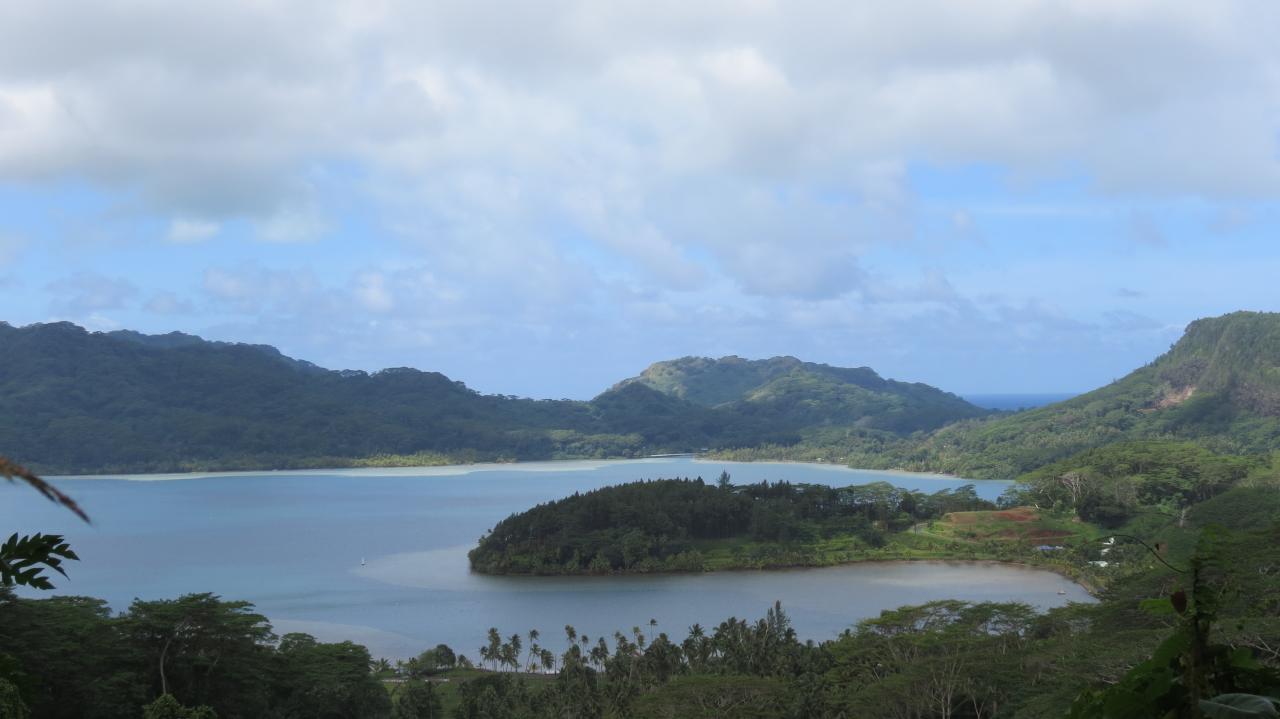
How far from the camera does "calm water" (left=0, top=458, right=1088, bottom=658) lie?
50.2 metres

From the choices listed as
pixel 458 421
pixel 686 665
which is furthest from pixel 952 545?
pixel 458 421

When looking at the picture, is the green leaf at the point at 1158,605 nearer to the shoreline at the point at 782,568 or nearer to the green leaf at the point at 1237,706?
the green leaf at the point at 1237,706

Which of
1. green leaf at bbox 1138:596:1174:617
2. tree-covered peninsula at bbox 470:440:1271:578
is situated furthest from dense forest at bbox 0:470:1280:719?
tree-covered peninsula at bbox 470:440:1271:578

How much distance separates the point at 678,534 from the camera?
69938mm

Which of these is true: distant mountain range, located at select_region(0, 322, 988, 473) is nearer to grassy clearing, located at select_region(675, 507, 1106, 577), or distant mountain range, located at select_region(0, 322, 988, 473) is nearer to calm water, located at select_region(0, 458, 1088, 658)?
calm water, located at select_region(0, 458, 1088, 658)

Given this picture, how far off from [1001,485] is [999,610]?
9106 cm

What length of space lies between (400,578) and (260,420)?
11062cm

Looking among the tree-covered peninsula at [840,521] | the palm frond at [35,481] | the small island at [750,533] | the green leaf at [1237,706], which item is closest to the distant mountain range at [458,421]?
the tree-covered peninsula at [840,521]

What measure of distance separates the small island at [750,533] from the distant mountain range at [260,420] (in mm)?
85897

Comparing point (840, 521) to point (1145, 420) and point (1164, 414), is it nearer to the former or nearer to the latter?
point (1145, 420)

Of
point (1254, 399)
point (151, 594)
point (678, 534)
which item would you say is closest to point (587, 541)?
point (678, 534)

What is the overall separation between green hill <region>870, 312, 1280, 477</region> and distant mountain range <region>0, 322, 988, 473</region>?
34.4 metres

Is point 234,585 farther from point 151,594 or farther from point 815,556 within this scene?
point 815,556

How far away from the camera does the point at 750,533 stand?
72.2 m
